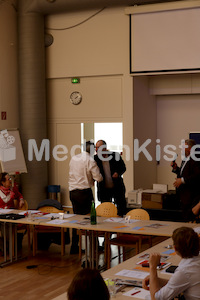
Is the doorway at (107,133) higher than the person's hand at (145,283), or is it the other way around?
the doorway at (107,133)

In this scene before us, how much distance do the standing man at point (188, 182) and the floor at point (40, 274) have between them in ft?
3.87

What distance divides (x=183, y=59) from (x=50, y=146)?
3.83 m

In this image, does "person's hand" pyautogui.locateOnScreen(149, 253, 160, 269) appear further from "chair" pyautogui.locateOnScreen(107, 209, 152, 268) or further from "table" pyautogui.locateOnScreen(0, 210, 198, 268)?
"chair" pyautogui.locateOnScreen(107, 209, 152, 268)

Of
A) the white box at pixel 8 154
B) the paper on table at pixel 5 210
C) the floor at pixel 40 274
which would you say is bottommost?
the floor at pixel 40 274

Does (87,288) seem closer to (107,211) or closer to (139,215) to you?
(139,215)

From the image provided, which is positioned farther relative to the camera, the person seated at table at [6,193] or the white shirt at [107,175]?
the white shirt at [107,175]

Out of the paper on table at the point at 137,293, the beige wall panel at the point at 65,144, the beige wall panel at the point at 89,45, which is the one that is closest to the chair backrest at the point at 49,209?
the beige wall panel at the point at 65,144

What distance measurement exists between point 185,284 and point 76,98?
840cm

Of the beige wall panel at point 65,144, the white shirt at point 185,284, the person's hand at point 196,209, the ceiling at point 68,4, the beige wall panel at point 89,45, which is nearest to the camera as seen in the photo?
the white shirt at point 185,284

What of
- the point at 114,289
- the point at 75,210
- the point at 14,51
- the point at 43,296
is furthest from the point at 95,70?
the point at 114,289

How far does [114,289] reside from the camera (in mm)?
3869

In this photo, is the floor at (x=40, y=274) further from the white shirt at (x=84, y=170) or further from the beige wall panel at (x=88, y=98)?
the beige wall panel at (x=88, y=98)

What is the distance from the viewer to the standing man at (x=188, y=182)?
7.55 metres

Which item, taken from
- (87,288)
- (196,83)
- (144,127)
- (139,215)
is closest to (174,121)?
(144,127)
